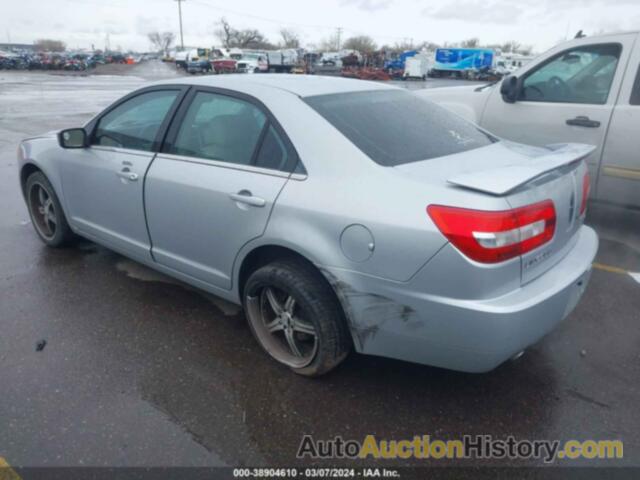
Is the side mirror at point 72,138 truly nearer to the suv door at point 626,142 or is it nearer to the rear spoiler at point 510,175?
the rear spoiler at point 510,175

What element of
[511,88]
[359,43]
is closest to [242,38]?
[359,43]

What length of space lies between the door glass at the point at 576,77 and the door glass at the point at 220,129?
10.8ft

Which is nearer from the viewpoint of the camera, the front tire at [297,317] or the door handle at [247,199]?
the front tire at [297,317]

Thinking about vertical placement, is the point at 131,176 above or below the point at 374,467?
above

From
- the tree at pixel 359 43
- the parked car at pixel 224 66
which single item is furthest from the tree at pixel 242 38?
the parked car at pixel 224 66

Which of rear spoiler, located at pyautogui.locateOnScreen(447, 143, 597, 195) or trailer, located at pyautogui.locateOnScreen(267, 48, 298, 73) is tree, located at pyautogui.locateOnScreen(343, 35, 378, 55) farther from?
rear spoiler, located at pyautogui.locateOnScreen(447, 143, 597, 195)

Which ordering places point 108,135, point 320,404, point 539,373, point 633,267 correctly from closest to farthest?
point 320,404
point 539,373
point 108,135
point 633,267

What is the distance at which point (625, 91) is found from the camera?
4391 mm

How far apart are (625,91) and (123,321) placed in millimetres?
4488

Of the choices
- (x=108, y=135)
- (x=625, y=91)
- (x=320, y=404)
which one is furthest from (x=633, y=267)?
(x=108, y=135)

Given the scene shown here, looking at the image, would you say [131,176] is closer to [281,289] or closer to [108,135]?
[108,135]

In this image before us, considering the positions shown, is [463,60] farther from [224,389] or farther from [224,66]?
[224,389]

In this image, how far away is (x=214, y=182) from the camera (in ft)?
9.59

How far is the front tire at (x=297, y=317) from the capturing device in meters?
2.57
